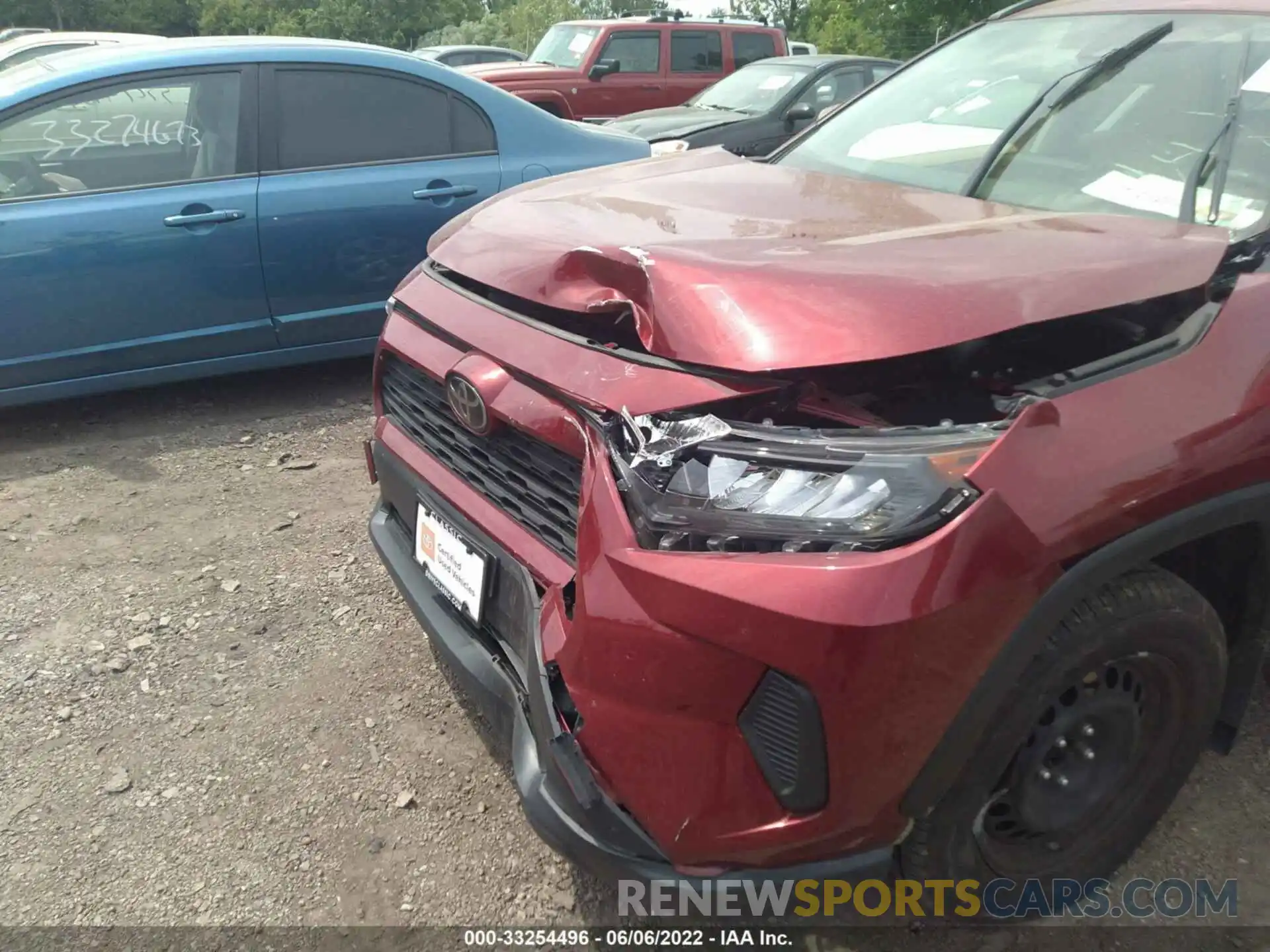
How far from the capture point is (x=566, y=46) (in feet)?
38.4

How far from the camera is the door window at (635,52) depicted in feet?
36.8

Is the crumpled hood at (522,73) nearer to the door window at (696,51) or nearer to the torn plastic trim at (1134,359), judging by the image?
the door window at (696,51)

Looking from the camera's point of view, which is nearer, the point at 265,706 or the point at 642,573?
the point at 642,573

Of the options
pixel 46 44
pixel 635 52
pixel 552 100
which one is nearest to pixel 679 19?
pixel 635 52

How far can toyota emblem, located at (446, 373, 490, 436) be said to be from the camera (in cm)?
193

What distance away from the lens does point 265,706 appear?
8.49 ft

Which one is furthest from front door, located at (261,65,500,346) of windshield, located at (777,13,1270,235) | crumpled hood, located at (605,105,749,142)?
crumpled hood, located at (605,105,749,142)

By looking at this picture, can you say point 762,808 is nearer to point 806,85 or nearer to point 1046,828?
point 1046,828

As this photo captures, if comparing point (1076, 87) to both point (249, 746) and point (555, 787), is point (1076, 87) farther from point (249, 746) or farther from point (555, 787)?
point (249, 746)

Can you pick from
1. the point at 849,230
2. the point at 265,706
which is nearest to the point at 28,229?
the point at 265,706

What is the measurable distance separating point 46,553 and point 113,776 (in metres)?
1.31

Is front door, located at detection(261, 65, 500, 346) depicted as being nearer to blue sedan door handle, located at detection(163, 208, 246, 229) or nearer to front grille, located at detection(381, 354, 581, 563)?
blue sedan door handle, located at detection(163, 208, 246, 229)

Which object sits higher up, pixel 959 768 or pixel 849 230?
pixel 849 230

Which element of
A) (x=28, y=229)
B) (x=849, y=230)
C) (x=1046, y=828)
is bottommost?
(x=1046, y=828)
